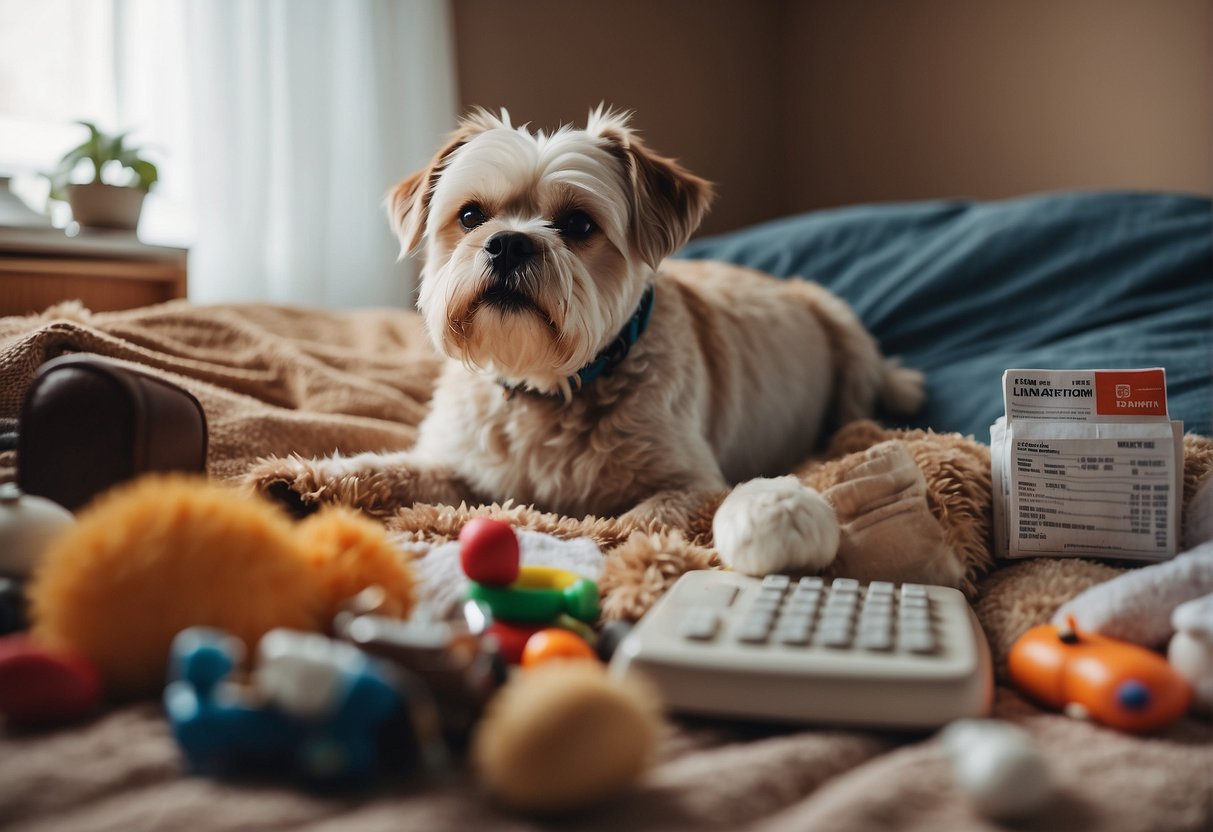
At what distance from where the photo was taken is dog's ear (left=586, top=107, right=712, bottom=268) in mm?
1688

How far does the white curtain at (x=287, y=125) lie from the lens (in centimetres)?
323

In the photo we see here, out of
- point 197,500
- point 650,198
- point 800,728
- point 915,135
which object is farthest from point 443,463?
point 915,135

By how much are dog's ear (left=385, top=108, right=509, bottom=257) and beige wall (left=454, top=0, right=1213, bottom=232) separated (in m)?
2.42

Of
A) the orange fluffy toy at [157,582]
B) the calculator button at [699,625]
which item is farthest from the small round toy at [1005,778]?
the orange fluffy toy at [157,582]

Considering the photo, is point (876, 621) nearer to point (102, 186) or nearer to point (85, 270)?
point (85, 270)

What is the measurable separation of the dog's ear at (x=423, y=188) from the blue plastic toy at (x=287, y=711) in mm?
1283

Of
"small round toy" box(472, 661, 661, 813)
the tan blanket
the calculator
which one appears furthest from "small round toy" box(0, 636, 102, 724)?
the calculator

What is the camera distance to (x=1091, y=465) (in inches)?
43.4

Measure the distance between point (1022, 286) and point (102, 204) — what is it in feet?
8.62

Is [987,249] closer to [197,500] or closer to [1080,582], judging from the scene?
[1080,582]

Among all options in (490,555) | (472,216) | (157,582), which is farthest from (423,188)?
(157,582)

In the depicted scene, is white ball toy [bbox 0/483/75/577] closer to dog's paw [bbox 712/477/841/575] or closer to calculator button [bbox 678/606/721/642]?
calculator button [bbox 678/606/721/642]

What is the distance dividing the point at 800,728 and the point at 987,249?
2090mm

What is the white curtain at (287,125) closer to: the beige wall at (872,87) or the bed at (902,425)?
the beige wall at (872,87)
